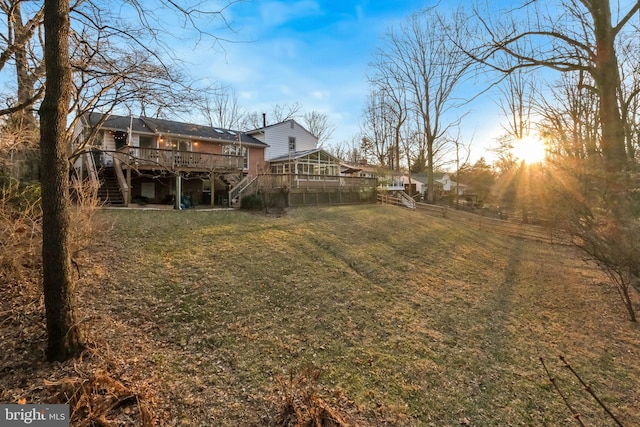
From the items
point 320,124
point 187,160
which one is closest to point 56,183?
point 187,160

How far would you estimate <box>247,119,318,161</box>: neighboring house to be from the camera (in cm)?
2566

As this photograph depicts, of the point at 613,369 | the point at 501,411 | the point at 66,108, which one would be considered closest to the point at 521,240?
the point at 613,369

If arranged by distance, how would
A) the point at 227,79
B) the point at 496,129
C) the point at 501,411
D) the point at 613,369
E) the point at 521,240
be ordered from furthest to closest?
1. the point at 496,129
2. the point at 521,240
3. the point at 227,79
4. the point at 613,369
5. the point at 501,411

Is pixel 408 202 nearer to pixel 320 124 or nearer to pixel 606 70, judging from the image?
pixel 606 70

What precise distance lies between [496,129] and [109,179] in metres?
25.9

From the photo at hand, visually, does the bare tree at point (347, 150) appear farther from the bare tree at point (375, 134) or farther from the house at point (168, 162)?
the house at point (168, 162)

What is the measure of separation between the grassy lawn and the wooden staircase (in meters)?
4.68

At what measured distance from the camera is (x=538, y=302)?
795 cm

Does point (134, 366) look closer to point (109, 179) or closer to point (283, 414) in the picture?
point (283, 414)

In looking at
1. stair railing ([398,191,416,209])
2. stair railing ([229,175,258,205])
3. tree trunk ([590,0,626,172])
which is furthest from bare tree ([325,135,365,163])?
tree trunk ([590,0,626,172])

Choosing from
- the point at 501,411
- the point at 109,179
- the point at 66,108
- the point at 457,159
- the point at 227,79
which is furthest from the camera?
the point at 457,159

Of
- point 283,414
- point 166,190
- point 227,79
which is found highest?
point 227,79

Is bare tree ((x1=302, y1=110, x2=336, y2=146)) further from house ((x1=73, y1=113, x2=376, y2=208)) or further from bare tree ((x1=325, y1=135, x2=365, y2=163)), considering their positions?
house ((x1=73, y1=113, x2=376, y2=208))

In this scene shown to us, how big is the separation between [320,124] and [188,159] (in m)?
33.9
